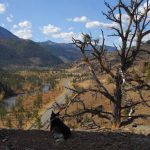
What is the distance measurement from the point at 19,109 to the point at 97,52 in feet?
314

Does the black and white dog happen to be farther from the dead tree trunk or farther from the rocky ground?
the dead tree trunk

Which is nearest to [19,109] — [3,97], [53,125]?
[3,97]

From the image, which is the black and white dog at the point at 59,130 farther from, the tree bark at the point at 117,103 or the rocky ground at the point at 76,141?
the tree bark at the point at 117,103

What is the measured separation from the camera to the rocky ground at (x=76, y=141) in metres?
15.6

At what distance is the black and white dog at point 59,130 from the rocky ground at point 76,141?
20 centimetres

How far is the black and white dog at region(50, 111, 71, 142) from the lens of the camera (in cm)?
1650

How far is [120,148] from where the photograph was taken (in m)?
15.5

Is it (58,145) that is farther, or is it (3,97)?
(3,97)

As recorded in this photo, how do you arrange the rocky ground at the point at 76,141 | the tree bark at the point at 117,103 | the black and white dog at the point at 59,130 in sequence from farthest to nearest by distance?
the tree bark at the point at 117,103 < the black and white dog at the point at 59,130 < the rocky ground at the point at 76,141

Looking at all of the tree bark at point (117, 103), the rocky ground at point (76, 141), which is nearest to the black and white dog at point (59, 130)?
the rocky ground at point (76, 141)

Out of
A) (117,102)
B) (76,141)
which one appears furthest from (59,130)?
(117,102)

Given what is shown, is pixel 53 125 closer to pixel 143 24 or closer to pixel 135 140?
pixel 135 140

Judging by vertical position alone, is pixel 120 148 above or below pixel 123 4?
below

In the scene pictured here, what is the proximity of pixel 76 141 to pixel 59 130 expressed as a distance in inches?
35.5
